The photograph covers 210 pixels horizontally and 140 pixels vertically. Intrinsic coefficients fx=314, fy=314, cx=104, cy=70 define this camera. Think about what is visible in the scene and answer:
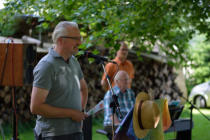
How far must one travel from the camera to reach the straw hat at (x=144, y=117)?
9.21 ft

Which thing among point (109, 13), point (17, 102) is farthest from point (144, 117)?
point (17, 102)

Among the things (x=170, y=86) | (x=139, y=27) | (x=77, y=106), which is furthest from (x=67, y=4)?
(x=170, y=86)

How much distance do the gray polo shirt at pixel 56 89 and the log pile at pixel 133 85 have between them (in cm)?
379

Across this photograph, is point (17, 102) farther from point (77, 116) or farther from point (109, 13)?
point (77, 116)

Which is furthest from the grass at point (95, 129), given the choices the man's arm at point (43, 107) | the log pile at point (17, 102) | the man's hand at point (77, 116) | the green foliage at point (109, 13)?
the man's arm at point (43, 107)

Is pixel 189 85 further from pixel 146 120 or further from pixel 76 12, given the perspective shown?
pixel 146 120

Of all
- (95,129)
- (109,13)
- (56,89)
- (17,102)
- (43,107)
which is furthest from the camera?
(95,129)

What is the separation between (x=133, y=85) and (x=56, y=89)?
751 centimetres

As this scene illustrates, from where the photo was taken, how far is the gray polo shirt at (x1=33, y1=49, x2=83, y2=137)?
212 centimetres

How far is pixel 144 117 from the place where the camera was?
283 centimetres

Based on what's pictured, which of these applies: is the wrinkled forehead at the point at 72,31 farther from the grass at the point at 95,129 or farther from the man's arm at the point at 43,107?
the grass at the point at 95,129

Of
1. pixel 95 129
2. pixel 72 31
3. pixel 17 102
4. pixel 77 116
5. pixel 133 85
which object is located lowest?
pixel 95 129

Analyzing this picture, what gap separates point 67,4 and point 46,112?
8.49ft

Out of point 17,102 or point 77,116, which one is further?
point 17,102
